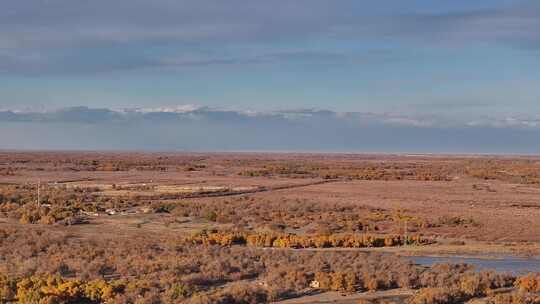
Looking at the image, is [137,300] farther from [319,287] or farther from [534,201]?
[534,201]

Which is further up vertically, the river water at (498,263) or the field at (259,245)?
the field at (259,245)

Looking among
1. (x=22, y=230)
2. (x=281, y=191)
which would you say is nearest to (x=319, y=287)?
(x=22, y=230)

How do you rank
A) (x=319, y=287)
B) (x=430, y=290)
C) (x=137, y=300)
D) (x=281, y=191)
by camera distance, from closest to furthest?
(x=137, y=300)
(x=430, y=290)
(x=319, y=287)
(x=281, y=191)

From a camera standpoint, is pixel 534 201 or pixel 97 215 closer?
pixel 97 215

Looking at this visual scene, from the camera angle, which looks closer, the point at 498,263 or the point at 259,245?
the point at 498,263

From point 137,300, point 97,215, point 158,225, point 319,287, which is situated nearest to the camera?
point 137,300

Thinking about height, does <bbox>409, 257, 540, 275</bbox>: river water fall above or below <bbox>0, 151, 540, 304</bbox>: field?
below

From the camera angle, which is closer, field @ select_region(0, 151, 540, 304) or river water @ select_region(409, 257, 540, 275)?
field @ select_region(0, 151, 540, 304)

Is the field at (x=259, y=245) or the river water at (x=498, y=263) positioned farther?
the river water at (x=498, y=263)
